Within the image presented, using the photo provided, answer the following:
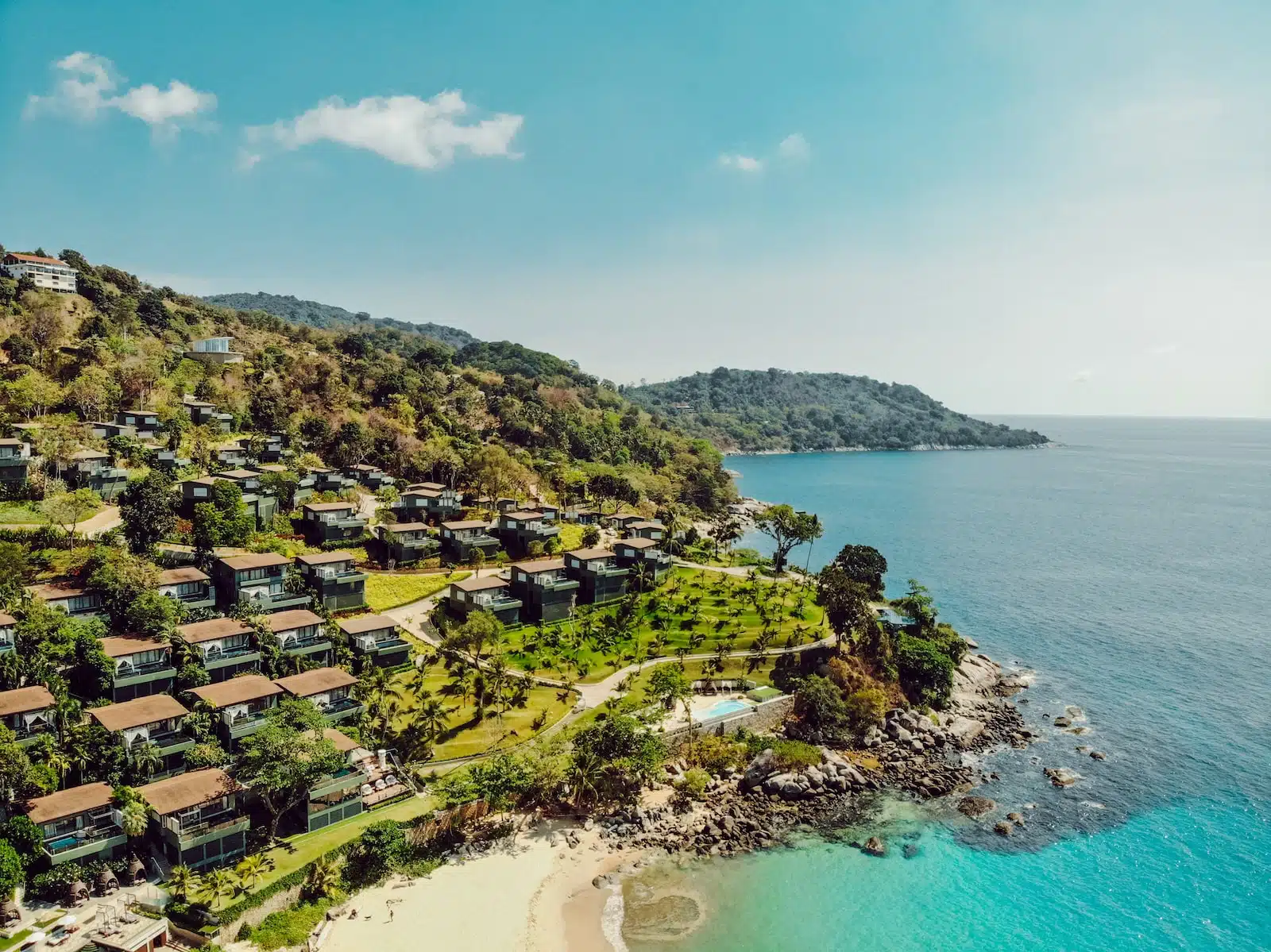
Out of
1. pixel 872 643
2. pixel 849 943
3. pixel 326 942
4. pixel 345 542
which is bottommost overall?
pixel 849 943

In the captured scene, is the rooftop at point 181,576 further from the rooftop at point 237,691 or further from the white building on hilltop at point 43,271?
the white building on hilltop at point 43,271

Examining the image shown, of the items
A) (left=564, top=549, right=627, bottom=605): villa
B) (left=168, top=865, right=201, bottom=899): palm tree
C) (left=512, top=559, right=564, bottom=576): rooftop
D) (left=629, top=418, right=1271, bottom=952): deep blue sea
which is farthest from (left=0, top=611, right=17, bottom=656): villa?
(left=564, top=549, right=627, bottom=605): villa

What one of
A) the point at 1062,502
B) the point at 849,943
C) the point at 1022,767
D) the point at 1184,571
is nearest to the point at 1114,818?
the point at 1022,767

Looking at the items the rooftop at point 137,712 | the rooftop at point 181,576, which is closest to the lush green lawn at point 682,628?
the rooftop at point 181,576

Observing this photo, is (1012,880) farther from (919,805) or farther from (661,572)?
(661,572)

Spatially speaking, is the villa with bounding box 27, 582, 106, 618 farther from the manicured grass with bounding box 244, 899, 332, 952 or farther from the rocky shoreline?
the rocky shoreline
